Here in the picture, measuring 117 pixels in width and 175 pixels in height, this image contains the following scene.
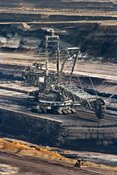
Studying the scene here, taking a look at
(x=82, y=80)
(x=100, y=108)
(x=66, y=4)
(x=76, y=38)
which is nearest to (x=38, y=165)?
(x=100, y=108)

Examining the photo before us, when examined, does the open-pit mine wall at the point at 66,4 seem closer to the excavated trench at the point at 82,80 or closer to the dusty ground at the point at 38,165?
the excavated trench at the point at 82,80

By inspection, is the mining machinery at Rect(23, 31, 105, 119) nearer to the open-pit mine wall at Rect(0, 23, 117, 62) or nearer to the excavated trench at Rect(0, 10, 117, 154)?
the excavated trench at Rect(0, 10, 117, 154)

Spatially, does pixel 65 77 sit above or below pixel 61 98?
below

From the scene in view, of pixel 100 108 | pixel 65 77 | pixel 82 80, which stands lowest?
pixel 82 80

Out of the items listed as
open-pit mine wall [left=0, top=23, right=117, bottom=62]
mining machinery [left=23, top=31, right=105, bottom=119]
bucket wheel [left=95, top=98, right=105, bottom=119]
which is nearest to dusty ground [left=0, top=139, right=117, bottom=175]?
bucket wheel [left=95, top=98, right=105, bottom=119]

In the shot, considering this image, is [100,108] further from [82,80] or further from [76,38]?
[76,38]

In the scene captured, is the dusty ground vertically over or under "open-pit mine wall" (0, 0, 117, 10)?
over

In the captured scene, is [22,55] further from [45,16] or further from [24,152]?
[24,152]

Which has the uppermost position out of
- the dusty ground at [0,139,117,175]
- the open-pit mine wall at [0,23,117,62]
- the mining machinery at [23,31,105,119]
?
the dusty ground at [0,139,117,175]

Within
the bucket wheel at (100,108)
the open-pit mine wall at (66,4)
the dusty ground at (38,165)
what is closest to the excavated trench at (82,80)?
the bucket wheel at (100,108)

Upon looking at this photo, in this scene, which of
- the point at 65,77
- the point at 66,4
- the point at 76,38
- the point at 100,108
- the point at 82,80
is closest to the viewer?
the point at 100,108
